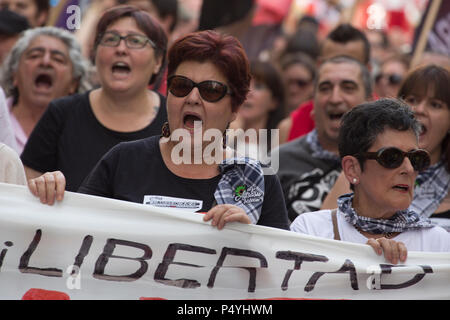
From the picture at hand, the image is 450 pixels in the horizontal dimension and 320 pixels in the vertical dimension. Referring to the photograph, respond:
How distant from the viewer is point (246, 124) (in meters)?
8.13

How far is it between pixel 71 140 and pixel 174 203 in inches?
45.2

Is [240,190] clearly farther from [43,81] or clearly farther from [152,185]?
[43,81]

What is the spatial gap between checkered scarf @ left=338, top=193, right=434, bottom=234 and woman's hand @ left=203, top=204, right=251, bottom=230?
22.2 inches

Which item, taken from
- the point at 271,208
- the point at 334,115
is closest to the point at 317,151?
the point at 334,115

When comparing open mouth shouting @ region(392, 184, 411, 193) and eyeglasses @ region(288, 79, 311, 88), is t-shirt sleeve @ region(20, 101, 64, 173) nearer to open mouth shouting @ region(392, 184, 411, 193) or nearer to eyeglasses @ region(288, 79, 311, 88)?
open mouth shouting @ region(392, 184, 411, 193)

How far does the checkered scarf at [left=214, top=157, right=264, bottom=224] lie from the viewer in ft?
12.7

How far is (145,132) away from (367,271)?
1626 mm

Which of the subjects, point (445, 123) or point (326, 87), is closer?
point (445, 123)

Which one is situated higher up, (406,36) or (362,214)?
(406,36)

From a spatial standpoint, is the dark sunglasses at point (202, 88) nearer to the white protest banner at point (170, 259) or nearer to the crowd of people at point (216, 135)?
the crowd of people at point (216, 135)

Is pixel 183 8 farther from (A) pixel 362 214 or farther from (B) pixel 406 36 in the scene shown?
(A) pixel 362 214

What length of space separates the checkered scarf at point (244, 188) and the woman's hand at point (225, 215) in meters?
0.16
